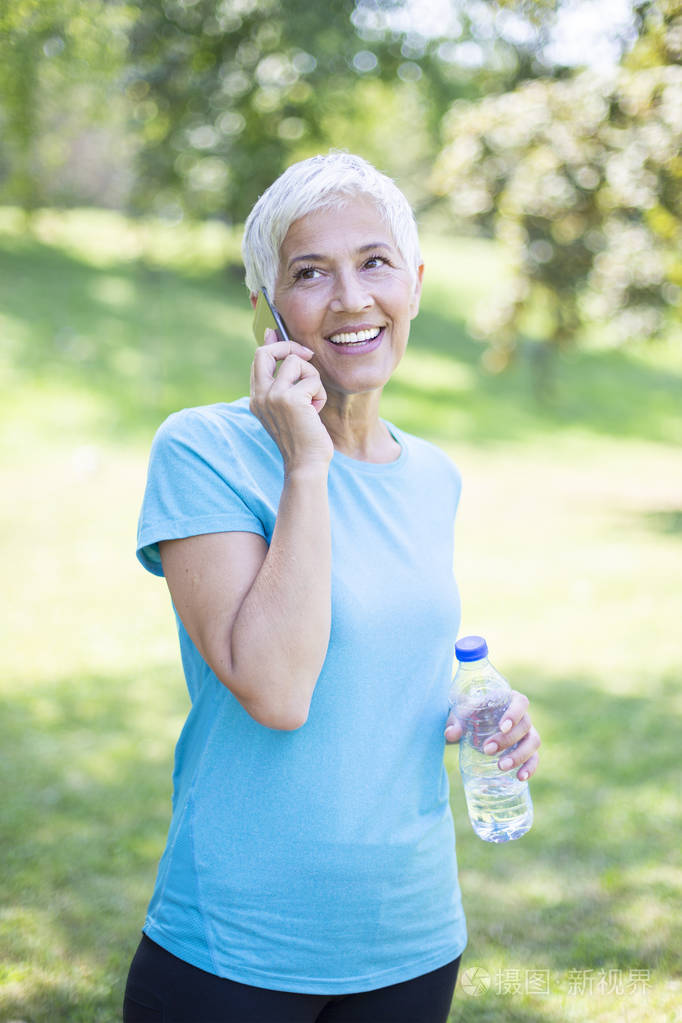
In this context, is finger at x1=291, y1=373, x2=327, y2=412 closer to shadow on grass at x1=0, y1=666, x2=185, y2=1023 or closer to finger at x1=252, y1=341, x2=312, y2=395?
finger at x1=252, y1=341, x2=312, y2=395

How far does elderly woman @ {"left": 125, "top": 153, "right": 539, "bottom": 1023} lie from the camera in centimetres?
163

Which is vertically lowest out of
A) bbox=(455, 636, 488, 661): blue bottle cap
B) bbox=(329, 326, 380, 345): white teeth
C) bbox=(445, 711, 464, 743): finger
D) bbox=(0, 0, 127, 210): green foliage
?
bbox=(445, 711, 464, 743): finger

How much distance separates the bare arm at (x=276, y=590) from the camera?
5.15ft

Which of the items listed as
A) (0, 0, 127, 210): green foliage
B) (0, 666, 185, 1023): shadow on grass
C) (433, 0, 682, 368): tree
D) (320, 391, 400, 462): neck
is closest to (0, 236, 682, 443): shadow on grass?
(433, 0, 682, 368): tree

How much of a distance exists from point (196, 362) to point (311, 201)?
61.1 feet

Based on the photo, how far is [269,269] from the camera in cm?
204

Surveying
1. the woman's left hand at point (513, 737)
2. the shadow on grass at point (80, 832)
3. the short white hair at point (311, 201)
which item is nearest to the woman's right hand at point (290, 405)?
the short white hair at point (311, 201)

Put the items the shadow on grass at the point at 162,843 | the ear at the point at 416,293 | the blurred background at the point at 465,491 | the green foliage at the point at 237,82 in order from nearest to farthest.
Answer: the ear at the point at 416,293, the shadow on grass at the point at 162,843, the blurred background at the point at 465,491, the green foliage at the point at 237,82

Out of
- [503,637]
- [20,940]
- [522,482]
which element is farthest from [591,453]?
[20,940]

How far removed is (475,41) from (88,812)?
5.67 m

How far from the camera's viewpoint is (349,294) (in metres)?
1.96

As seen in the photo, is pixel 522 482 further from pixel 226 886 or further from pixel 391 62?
pixel 226 886

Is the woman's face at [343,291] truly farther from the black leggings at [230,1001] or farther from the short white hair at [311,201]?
the black leggings at [230,1001]

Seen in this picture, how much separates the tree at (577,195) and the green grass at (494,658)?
2707mm
